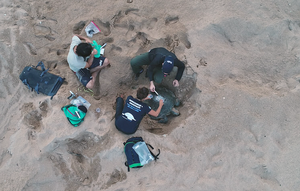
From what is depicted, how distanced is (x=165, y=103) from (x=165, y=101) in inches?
1.6

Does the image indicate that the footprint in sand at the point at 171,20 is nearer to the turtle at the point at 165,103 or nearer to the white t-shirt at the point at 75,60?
the turtle at the point at 165,103

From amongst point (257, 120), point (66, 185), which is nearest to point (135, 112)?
point (66, 185)

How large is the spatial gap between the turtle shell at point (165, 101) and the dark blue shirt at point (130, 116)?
1.74 ft

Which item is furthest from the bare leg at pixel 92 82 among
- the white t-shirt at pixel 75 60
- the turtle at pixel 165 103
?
the turtle at pixel 165 103

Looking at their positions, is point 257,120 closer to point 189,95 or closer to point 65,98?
point 189,95

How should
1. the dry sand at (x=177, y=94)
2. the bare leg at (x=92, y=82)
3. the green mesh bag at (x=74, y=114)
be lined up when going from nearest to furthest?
the dry sand at (x=177, y=94), the green mesh bag at (x=74, y=114), the bare leg at (x=92, y=82)

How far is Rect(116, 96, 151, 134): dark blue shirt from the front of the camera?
3055mm

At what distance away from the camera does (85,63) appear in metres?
3.17

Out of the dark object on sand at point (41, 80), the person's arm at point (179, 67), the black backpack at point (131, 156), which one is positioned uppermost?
the person's arm at point (179, 67)

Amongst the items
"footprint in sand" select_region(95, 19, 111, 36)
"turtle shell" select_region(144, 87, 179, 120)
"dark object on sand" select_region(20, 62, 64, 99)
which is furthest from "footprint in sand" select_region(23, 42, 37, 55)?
"turtle shell" select_region(144, 87, 179, 120)

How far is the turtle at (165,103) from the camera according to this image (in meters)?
Result: 3.54

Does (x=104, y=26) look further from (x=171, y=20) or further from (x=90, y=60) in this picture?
(x=171, y=20)

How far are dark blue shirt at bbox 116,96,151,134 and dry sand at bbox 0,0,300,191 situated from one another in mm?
191

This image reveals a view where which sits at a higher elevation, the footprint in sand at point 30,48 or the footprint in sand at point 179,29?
the footprint in sand at point 179,29
